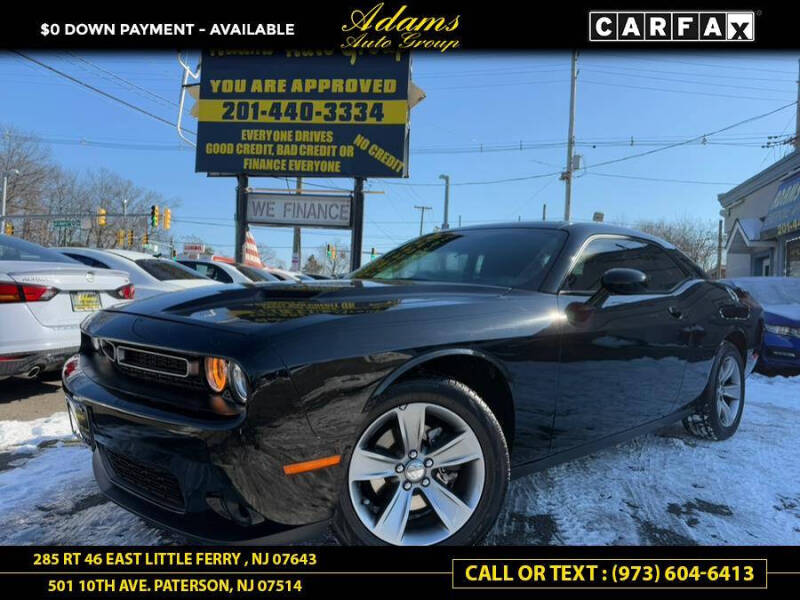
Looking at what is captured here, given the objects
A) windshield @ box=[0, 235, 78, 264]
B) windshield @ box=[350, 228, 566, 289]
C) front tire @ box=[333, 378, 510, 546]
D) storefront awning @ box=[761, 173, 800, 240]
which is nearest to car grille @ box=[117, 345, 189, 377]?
front tire @ box=[333, 378, 510, 546]

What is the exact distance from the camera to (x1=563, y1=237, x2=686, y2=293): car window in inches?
105

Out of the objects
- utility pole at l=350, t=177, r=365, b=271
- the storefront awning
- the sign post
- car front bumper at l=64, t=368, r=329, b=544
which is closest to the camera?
car front bumper at l=64, t=368, r=329, b=544

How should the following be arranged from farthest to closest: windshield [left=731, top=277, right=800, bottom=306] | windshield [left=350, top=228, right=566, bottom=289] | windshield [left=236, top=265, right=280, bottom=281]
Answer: windshield [left=236, top=265, right=280, bottom=281]
windshield [left=731, top=277, right=800, bottom=306]
windshield [left=350, top=228, right=566, bottom=289]

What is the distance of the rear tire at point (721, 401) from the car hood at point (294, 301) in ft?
7.17

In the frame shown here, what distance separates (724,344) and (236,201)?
11.1 m

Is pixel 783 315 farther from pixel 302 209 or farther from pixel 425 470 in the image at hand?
pixel 302 209

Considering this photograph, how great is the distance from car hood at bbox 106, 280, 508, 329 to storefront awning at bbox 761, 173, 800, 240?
1571 centimetres

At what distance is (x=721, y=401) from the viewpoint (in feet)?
12.1

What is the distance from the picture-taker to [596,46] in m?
4.60

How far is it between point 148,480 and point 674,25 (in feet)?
15.8

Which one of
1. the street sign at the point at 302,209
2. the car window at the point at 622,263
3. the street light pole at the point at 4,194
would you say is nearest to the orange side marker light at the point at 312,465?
the car window at the point at 622,263

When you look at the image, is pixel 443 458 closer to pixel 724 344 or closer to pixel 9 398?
pixel 724 344

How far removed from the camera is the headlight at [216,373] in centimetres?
161

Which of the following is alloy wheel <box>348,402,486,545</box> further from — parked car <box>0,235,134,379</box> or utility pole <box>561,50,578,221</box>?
utility pole <box>561,50,578,221</box>
